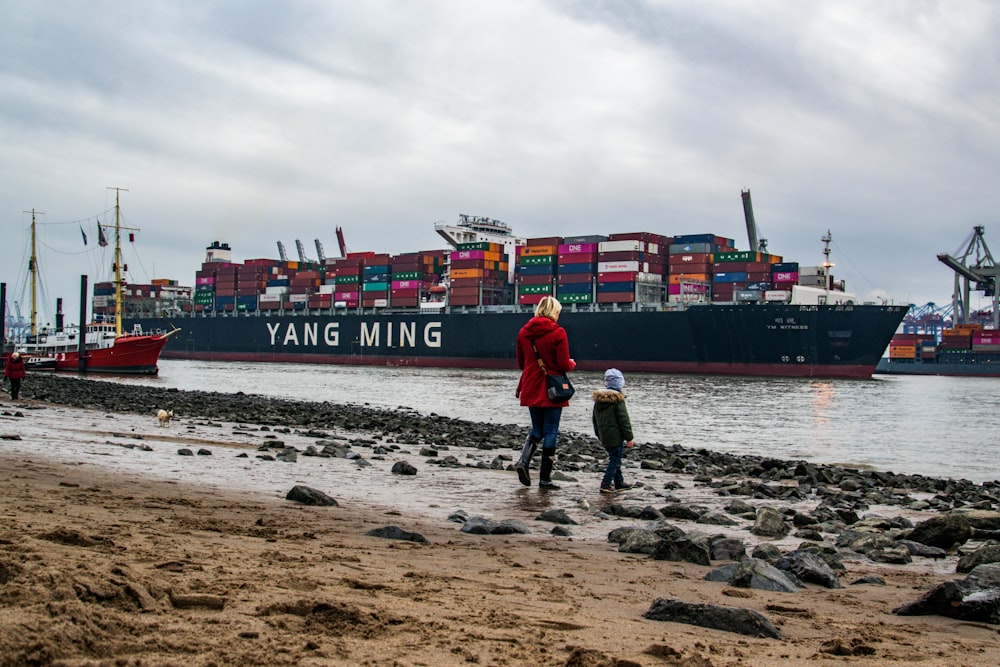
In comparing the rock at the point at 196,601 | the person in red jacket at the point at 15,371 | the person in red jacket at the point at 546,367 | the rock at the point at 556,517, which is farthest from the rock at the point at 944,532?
the person in red jacket at the point at 15,371

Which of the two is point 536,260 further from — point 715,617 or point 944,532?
point 715,617

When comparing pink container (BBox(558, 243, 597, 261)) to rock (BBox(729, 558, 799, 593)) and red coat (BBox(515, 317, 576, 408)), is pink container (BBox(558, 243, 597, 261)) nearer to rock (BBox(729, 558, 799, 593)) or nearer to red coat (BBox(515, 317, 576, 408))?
red coat (BBox(515, 317, 576, 408))

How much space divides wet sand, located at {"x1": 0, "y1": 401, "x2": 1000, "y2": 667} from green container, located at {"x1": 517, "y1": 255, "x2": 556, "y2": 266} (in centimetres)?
5438

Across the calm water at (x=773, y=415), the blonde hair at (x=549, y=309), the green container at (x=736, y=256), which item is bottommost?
the calm water at (x=773, y=415)

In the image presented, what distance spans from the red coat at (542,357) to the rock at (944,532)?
3043mm

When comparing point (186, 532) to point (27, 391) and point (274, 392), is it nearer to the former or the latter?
point (27, 391)

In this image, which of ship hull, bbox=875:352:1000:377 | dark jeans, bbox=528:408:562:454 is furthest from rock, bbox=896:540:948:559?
ship hull, bbox=875:352:1000:377

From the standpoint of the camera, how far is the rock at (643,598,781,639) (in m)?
3.35

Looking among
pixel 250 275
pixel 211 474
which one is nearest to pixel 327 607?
pixel 211 474

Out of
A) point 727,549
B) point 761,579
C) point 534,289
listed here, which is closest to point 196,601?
point 761,579

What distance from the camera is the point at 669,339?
172 feet

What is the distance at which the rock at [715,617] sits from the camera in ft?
11.0

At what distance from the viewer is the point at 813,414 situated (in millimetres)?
25000

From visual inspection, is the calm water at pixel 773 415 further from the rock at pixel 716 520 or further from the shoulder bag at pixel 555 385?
the shoulder bag at pixel 555 385
